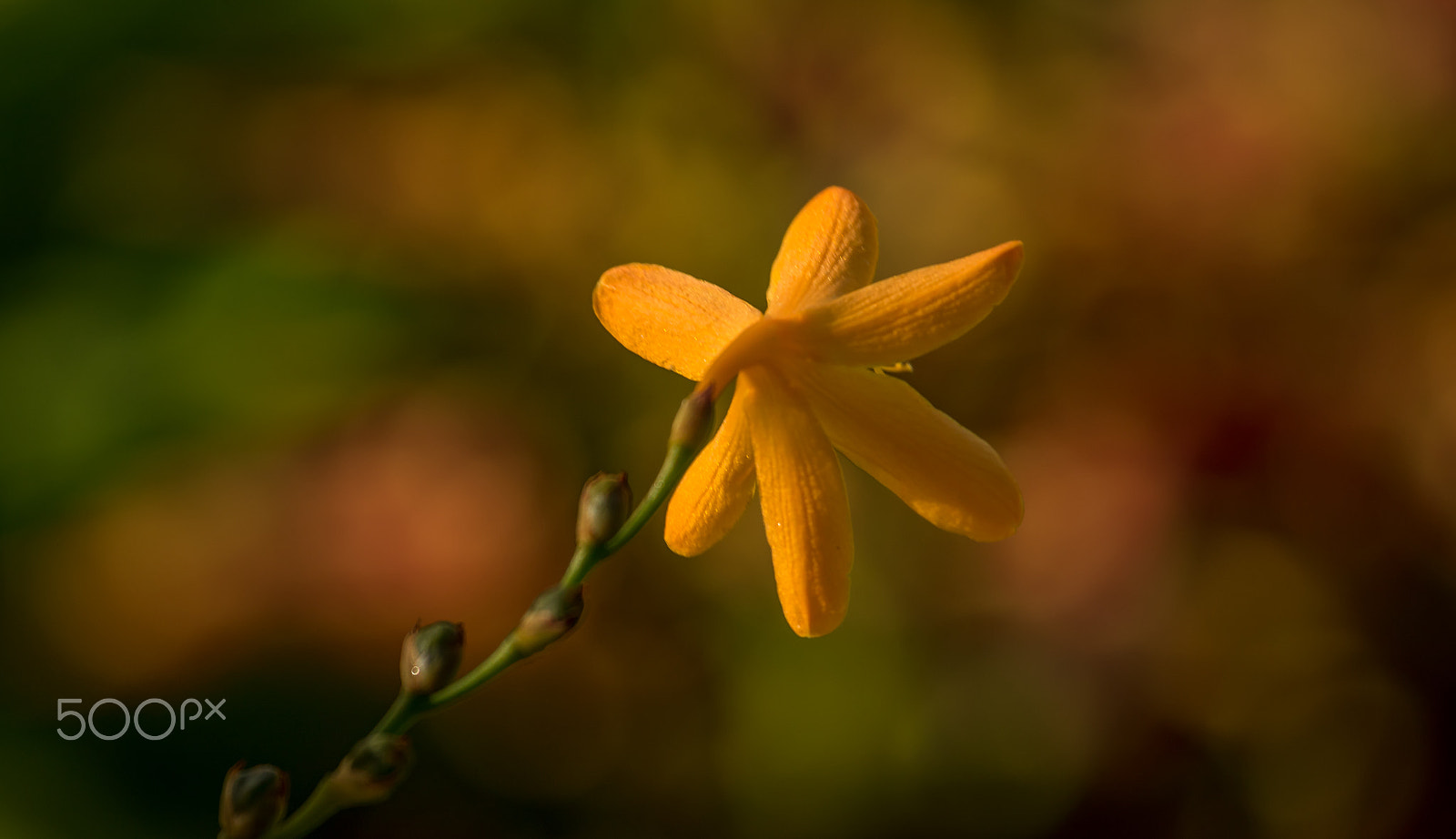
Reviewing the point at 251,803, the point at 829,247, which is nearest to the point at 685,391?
the point at 829,247

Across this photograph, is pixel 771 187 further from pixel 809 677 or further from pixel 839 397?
pixel 839 397

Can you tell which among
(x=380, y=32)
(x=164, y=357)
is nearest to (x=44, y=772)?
(x=164, y=357)

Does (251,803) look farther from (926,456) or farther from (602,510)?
(926,456)

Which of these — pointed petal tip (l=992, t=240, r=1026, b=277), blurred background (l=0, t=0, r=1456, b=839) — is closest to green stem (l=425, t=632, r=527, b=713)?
pointed petal tip (l=992, t=240, r=1026, b=277)

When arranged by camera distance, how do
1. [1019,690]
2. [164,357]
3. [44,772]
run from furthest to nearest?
[1019,690]
[164,357]
[44,772]

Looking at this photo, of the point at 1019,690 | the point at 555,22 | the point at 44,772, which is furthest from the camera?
the point at 555,22

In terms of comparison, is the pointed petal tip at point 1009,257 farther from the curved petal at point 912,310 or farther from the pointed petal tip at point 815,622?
the pointed petal tip at point 815,622
